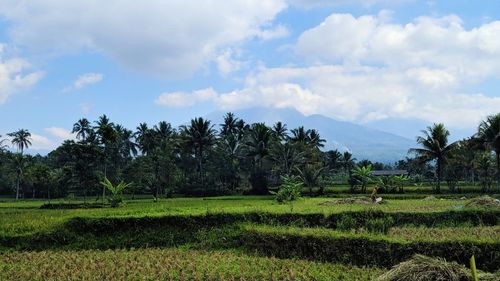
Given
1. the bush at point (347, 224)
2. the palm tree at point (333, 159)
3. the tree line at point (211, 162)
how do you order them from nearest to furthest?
the bush at point (347, 224), the tree line at point (211, 162), the palm tree at point (333, 159)

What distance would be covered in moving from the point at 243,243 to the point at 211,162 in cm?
4167

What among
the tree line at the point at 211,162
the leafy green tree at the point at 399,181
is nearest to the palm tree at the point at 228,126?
the tree line at the point at 211,162

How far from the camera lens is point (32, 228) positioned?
15.0 meters

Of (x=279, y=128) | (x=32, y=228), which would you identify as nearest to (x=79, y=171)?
(x=279, y=128)

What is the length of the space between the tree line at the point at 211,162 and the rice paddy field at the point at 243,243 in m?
22.2

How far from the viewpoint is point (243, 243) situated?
1392 centimetres

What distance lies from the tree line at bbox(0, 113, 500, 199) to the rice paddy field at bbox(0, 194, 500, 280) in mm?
22209

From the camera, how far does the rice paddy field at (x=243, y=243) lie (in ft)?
33.9

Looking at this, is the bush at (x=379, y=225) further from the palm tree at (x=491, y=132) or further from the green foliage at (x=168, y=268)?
the palm tree at (x=491, y=132)

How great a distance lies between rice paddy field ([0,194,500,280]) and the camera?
10328 millimetres

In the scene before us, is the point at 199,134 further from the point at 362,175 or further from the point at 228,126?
the point at 362,175

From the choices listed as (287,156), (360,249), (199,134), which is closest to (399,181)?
(287,156)

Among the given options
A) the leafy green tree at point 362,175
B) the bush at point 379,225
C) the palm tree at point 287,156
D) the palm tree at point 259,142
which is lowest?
the bush at point 379,225

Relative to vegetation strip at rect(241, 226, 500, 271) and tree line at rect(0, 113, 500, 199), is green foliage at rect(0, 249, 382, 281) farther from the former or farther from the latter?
tree line at rect(0, 113, 500, 199)
